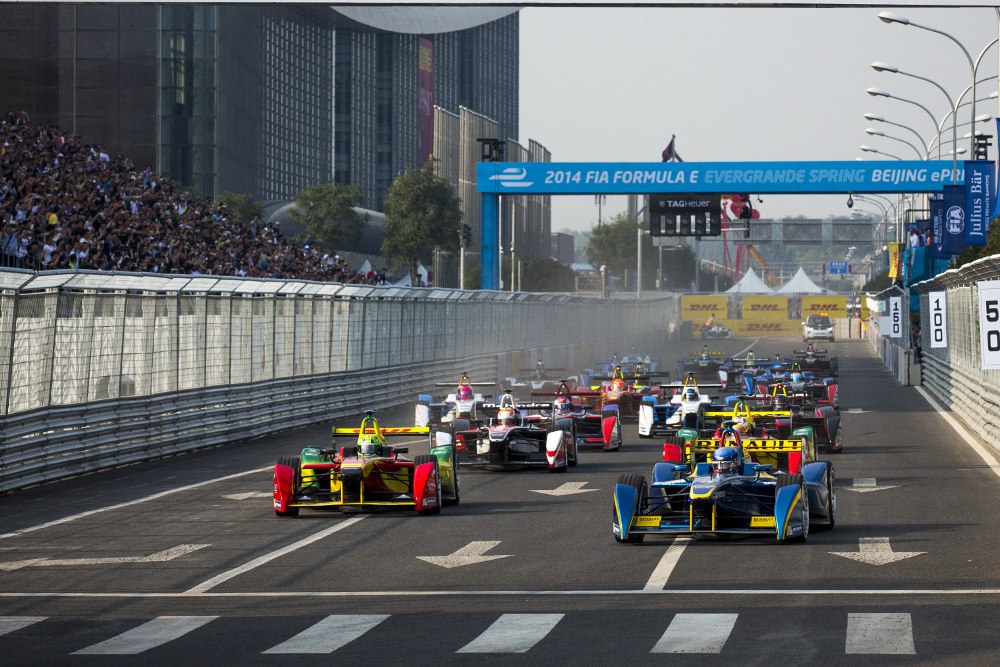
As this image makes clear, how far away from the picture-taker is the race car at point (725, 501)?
14.5 meters

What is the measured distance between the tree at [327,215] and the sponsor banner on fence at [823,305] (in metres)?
34.6

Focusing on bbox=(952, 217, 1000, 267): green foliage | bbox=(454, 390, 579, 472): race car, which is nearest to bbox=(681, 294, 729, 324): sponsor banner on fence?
bbox=(952, 217, 1000, 267): green foliage

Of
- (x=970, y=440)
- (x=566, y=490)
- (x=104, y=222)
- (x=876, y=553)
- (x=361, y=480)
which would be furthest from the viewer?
(x=104, y=222)

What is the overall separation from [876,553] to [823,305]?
9067 centimetres

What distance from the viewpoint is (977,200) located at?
3884 cm

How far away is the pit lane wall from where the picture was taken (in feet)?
67.6

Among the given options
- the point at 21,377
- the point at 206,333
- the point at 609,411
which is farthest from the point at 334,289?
the point at 21,377

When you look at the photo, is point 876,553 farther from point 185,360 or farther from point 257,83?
point 257,83

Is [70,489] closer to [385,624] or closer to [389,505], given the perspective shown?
[389,505]

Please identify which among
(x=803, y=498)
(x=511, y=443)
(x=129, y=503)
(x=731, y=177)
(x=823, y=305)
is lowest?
(x=129, y=503)

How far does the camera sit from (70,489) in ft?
66.5

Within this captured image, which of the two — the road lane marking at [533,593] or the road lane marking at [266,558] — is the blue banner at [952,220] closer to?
the road lane marking at [266,558]

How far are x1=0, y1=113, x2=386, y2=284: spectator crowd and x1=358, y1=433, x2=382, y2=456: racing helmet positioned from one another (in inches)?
612

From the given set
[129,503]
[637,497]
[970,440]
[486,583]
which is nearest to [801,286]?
[970,440]
